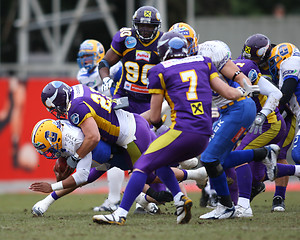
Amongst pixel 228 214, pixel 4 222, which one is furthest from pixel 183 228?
pixel 4 222

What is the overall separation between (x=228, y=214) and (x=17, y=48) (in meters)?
19.5

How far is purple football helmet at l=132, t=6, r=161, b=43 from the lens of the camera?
291 inches

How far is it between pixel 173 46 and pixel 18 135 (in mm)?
7838

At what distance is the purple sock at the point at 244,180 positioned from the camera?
663cm

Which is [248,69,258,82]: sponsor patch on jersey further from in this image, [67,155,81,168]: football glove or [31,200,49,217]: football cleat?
[31,200,49,217]: football cleat

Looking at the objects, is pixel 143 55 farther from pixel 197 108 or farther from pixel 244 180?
pixel 197 108

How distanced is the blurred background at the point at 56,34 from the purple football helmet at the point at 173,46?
24.3 ft

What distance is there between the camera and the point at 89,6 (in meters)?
23.8

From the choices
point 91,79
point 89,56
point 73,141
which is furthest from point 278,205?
point 89,56

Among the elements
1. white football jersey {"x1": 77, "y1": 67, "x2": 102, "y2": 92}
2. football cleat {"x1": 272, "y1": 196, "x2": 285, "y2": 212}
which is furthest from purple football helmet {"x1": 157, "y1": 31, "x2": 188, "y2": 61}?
white football jersey {"x1": 77, "y1": 67, "x2": 102, "y2": 92}

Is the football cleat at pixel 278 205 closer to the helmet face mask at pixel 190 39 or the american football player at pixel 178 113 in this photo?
the american football player at pixel 178 113

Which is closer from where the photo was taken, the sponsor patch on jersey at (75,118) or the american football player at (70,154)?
the sponsor patch on jersey at (75,118)

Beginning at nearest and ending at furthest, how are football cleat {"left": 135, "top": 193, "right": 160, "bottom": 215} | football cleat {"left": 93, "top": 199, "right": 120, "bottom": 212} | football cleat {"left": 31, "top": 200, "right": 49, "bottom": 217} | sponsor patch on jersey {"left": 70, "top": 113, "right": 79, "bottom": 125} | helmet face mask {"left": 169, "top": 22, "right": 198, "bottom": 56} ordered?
sponsor patch on jersey {"left": 70, "top": 113, "right": 79, "bottom": 125} → helmet face mask {"left": 169, "top": 22, "right": 198, "bottom": 56} → football cleat {"left": 31, "top": 200, "right": 49, "bottom": 217} → football cleat {"left": 135, "top": 193, "right": 160, "bottom": 215} → football cleat {"left": 93, "top": 199, "right": 120, "bottom": 212}

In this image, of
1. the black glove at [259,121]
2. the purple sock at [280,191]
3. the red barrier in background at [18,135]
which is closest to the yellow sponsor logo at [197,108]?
the black glove at [259,121]
